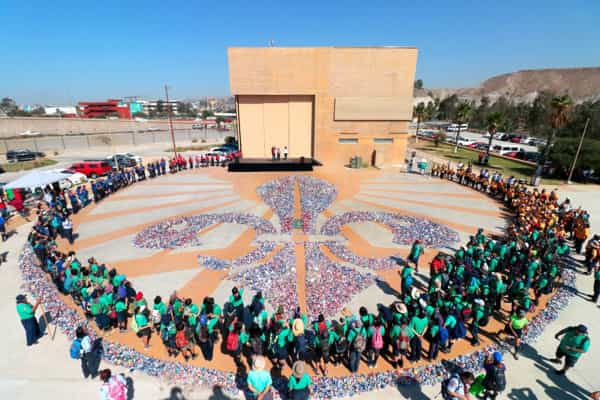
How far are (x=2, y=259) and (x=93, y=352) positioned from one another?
10.0m

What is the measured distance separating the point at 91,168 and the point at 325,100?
25.3 metres

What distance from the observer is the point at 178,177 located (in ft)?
92.2

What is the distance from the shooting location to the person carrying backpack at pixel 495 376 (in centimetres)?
602

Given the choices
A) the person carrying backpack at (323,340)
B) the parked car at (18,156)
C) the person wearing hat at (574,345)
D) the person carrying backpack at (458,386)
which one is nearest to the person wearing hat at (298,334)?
the person carrying backpack at (323,340)

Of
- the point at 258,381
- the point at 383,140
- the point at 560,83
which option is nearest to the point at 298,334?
the point at 258,381

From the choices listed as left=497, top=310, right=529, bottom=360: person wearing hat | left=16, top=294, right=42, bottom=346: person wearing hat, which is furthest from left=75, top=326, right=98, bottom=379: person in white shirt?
left=497, top=310, right=529, bottom=360: person wearing hat

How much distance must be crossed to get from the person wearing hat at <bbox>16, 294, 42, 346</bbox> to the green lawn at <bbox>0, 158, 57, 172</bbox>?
1407 inches

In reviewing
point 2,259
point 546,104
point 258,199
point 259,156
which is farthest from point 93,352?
point 546,104

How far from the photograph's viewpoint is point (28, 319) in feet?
26.7

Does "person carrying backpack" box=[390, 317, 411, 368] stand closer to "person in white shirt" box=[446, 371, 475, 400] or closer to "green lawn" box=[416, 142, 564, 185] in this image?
"person in white shirt" box=[446, 371, 475, 400]

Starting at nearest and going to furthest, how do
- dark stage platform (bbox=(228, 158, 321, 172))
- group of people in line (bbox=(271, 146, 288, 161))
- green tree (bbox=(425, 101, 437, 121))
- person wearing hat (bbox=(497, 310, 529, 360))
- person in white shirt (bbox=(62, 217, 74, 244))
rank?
1. person wearing hat (bbox=(497, 310, 529, 360))
2. person in white shirt (bbox=(62, 217, 74, 244))
3. dark stage platform (bbox=(228, 158, 321, 172))
4. group of people in line (bbox=(271, 146, 288, 161))
5. green tree (bbox=(425, 101, 437, 121))

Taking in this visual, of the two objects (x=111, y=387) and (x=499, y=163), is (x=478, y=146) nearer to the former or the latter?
(x=499, y=163)

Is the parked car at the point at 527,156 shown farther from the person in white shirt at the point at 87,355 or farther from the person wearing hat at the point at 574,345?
the person in white shirt at the point at 87,355

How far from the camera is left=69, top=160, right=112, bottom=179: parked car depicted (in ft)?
92.2
